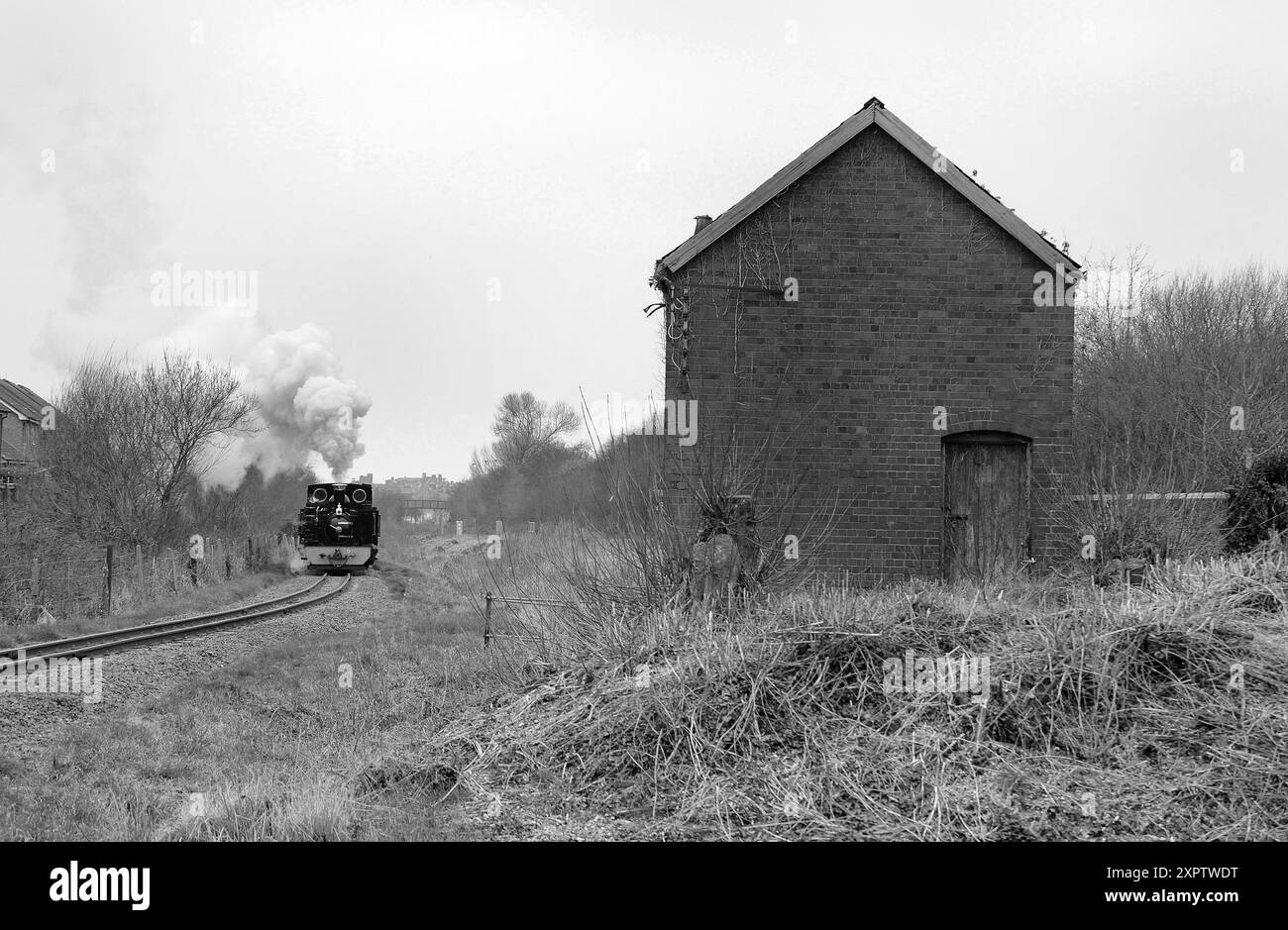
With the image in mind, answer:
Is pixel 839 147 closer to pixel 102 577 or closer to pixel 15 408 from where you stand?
pixel 102 577

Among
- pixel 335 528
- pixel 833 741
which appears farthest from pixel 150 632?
pixel 335 528

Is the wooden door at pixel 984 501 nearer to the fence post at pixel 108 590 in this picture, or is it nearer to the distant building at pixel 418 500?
the fence post at pixel 108 590

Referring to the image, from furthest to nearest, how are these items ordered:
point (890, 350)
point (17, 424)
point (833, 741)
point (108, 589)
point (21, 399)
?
point (21, 399) → point (17, 424) → point (108, 589) → point (890, 350) → point (833, 741)

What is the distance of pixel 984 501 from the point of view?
1390 cm

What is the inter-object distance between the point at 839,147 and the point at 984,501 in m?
5.21

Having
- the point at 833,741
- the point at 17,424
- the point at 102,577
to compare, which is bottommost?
the point at 102,577

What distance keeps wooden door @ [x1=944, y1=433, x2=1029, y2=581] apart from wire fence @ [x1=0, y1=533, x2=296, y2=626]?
15123 mm

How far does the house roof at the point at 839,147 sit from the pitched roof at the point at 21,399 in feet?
141

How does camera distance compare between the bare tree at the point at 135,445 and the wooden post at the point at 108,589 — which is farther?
the bare tree at the point at 135,445

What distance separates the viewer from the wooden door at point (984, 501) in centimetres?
1381

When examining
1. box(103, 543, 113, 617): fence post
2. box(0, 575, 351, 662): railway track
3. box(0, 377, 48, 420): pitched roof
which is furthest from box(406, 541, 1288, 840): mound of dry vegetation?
box(0, 377, 48, 420): pitched roof

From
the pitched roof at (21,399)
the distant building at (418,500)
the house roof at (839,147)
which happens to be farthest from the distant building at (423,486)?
the house roof at (839,147)

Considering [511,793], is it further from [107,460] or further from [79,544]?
[107,460]

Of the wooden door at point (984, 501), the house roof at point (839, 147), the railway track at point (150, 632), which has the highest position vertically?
the house roof at point (839, 147)
